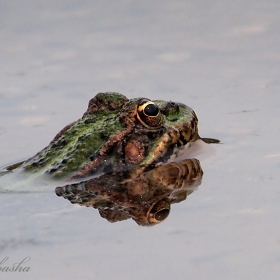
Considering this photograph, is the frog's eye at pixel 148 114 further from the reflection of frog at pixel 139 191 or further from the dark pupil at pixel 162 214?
the dark pupil at pixel 162 214

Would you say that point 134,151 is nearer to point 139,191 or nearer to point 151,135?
→ point 151,135

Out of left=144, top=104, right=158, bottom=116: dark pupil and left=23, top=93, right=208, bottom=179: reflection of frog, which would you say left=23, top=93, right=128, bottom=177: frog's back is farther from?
left=144, top=104, right=158, bottom=116: dark pupil

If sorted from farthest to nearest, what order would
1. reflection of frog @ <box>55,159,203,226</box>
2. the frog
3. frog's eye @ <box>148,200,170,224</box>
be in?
the frog < reflection of frog @ <box>55,159,203,226</box> < frog's eye @ <box>148,200,170,224</box>

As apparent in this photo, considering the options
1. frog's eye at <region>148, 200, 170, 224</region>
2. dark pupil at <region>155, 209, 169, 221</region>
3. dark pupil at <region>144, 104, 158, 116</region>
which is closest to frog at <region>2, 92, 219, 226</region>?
dark pupil at <region>144, 104, 158, 116</region>

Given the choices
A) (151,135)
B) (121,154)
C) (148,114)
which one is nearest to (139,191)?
(121,154)

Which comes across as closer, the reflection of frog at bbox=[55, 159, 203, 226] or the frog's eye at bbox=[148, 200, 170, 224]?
the frog's eye at bbox=[148, 200, 170, 224]

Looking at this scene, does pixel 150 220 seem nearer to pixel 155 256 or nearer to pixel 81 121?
pixel 155 256

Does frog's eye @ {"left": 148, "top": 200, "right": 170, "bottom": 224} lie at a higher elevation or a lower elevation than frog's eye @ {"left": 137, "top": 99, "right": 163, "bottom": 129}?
lower
